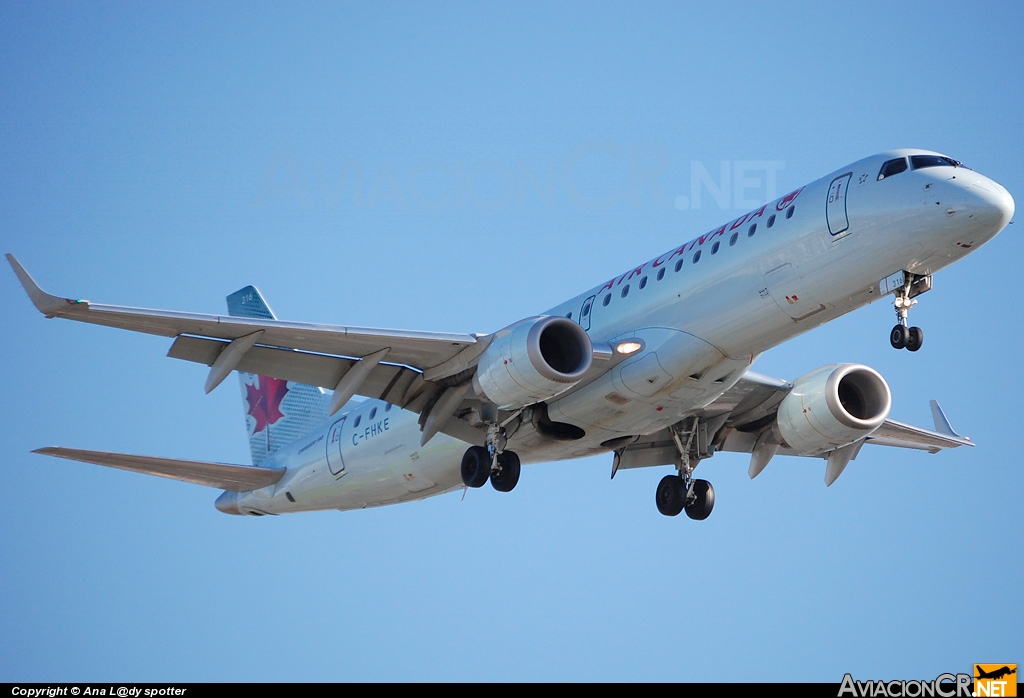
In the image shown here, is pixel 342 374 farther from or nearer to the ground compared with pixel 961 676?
farther from the ground

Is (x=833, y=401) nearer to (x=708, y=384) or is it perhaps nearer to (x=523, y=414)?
(x=708, y=384)

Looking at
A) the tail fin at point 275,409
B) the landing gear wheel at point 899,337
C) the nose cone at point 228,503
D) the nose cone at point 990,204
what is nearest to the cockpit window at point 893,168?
the nose cone at point 990,204

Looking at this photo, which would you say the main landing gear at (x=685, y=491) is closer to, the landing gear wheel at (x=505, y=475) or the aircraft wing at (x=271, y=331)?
the landing gear wheel at (x=505, y=475)

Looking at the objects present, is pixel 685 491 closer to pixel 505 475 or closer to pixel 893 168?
pixel 505 475

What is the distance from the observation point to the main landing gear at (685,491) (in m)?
29.1

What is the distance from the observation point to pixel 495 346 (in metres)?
24.1

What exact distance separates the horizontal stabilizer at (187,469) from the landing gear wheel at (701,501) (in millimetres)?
9678

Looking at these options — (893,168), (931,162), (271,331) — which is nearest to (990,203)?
(931,162)

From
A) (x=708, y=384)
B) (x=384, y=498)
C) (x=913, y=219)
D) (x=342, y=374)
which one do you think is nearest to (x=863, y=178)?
(x=913, y=219)

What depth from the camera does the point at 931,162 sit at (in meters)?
22.0

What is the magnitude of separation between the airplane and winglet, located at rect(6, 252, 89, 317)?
37 mm

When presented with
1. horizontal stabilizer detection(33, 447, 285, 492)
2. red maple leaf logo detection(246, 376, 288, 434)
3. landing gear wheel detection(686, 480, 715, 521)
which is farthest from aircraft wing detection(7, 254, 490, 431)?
red maple leaf logo detection(246, 376, 288, 434)

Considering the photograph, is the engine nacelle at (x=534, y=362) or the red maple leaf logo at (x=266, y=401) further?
the red maple leaf logo at (x=266, y=401)

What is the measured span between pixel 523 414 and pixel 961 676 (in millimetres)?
9566
